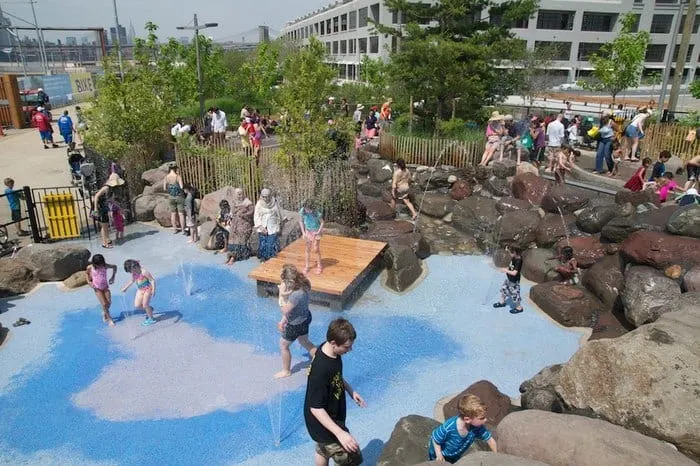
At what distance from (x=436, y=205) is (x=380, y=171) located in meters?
3.16

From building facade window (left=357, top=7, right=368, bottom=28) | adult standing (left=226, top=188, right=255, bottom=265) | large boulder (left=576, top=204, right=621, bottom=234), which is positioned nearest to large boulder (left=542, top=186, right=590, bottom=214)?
large boulder (left=576, top=204, right=621, bottom=234)

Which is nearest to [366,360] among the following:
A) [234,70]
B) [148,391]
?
[148,391]

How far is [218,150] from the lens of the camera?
1468cm

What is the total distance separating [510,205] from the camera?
1330 centimetres

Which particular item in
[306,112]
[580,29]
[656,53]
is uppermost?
[580,29]

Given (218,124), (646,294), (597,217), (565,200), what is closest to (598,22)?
(218,124)

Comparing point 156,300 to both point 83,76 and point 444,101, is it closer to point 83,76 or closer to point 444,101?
point 444,101

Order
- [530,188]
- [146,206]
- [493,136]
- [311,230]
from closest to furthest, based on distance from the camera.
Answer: [311,230], [530,188], [146,206], [493,136]

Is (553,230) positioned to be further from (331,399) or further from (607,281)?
(331,399)

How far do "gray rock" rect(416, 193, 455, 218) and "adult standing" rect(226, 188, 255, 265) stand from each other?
16.6 feet

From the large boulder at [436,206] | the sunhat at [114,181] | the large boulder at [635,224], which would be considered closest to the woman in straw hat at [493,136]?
the large boulder at [436,206]

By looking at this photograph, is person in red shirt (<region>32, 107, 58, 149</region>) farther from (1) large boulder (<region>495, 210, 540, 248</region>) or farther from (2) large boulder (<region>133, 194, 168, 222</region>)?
(1) large boulder (<region>495, 210, 540, 248</region>)

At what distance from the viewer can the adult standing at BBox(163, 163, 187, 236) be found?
41.8ft

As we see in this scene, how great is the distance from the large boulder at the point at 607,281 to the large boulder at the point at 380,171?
794cm
